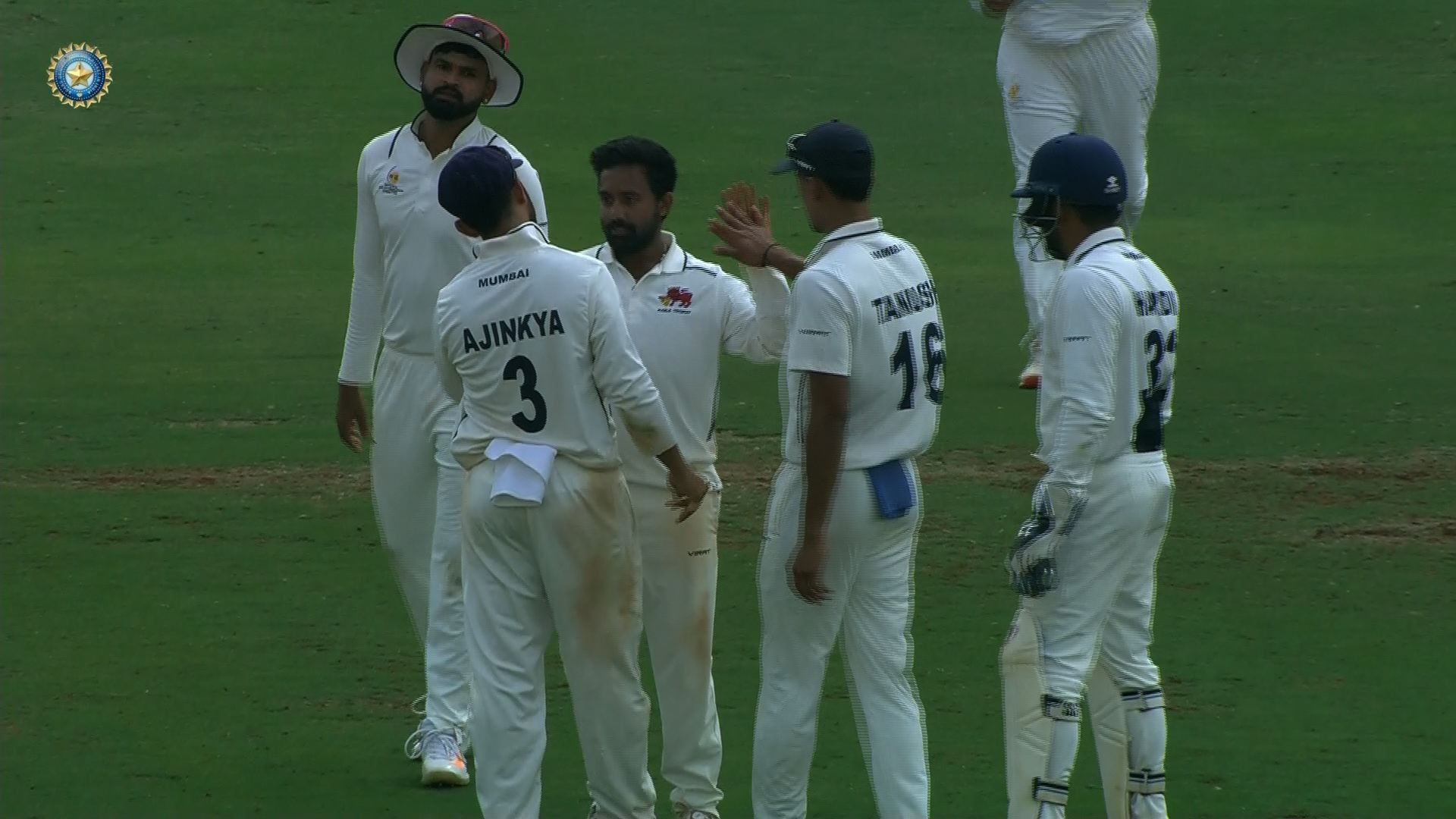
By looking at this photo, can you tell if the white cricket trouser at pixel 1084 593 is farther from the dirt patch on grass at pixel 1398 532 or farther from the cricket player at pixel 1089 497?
the dirt patch on grass at pixel 1398 532

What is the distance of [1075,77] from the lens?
10258mm

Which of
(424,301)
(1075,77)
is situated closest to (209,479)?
(424,301)

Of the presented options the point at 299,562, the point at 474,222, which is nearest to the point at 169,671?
the point at 299,562

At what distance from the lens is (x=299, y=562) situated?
9.05 metres

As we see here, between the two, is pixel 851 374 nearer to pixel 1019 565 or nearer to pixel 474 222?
pixel 1019 565

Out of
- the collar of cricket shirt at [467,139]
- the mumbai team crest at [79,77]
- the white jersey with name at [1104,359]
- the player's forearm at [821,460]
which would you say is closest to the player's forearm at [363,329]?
the collar of cricket shirt at [467,139]

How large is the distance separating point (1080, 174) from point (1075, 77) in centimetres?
452

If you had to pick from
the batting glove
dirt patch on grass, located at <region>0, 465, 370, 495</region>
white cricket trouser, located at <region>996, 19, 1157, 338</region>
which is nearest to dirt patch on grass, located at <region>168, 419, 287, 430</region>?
dirt patch on grass, located at <region>0, 465, 370, 495</region>

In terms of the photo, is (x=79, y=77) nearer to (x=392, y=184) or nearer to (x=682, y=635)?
(x=392, y=184)

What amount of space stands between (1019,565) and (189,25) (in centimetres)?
1654

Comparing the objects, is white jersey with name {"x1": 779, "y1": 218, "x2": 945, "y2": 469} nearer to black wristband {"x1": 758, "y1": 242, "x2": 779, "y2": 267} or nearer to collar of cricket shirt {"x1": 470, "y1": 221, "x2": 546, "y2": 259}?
Result: black wristband {"x1": 758, "y1": 242, "x2": 779, "y2": 267}

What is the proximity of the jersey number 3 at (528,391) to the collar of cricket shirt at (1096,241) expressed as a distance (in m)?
1.57

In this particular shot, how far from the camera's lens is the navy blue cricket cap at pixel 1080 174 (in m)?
5.90

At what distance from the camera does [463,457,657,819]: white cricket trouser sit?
593 cm
